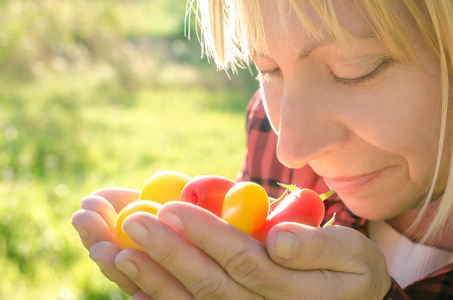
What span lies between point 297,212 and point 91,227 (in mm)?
483

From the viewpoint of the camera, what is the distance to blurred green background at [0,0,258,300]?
3.22 metres

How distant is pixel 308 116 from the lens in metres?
1.34

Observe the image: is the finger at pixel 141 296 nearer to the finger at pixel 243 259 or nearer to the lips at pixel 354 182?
the finger at pixel 243 259

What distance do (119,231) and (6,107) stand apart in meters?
5.06

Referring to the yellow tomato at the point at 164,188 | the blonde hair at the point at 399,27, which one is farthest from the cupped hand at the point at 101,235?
the blonde hair at the point at 399,27

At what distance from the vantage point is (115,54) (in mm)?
8297

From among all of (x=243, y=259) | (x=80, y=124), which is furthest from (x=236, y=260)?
(x=80, y=124)

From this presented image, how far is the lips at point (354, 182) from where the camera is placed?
147 cm

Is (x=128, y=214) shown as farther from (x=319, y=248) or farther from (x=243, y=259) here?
(x=319, y=248)

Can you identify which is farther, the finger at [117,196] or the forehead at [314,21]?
the finger at [117,196]

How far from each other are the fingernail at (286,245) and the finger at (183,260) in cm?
13

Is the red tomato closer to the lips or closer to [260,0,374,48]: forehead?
the lips

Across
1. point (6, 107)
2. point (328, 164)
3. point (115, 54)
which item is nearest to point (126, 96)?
point (115, 54)

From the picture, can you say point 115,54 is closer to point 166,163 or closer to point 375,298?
point 166,163
